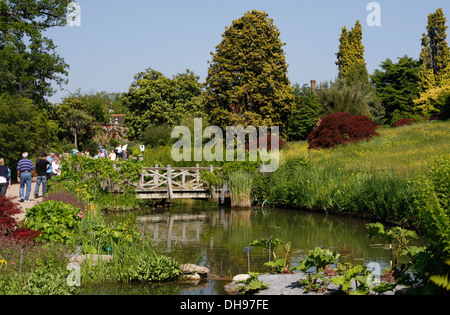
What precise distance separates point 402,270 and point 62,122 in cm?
4894

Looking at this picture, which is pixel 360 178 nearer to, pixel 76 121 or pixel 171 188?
pixel 171 188

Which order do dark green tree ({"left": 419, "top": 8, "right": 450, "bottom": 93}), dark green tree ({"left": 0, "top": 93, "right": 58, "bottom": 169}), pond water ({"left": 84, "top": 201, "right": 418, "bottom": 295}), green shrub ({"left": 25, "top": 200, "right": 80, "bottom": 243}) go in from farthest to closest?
dark green tree ({"left": 419, "top": 8, "right": 450, "bottom": 93})
dark green tree ({"left": 0, "top": 93, "right": 58, "bottom": 169})
green shrub ({"left": 25, "top": 200, "right": 80, "bottom": 243})
pond water ({"left": 84, "top": 201, "right": 418, "bottom": 295})

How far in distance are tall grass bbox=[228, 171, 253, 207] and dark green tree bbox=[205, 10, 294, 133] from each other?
44.2 feet

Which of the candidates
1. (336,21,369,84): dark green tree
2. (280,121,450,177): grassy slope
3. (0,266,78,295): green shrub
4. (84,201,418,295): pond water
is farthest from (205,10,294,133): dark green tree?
(0,266,78,295): green shrub

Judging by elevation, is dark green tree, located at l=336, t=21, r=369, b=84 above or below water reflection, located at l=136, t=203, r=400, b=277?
above

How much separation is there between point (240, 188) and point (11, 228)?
39.4 ft

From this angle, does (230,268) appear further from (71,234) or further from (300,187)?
(300,187)

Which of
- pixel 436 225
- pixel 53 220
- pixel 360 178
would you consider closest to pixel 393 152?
pixel 360 178

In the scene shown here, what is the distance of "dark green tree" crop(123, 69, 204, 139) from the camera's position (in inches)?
1797

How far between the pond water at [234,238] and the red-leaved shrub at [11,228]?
173cm

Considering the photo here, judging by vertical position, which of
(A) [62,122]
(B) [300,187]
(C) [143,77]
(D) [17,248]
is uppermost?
(C) [143,77]

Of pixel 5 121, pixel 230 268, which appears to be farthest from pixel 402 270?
pixel 5 121

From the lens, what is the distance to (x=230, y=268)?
9.10 m

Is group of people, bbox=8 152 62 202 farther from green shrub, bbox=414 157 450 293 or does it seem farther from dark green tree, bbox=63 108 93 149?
dark green tree, bbox=63 108 93 149
